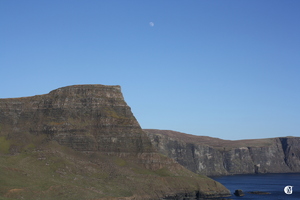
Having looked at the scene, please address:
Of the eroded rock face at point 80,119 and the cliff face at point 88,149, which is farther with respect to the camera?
the eroded rock face at point 80,119

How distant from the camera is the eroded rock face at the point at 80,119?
536ft

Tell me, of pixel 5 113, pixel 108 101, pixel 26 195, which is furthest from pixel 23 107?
pixel 26 195

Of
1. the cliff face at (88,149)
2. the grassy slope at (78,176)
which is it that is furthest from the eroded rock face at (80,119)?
the grassy slope at (78,176)

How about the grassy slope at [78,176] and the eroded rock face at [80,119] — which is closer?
the grassy slope at [78,176]

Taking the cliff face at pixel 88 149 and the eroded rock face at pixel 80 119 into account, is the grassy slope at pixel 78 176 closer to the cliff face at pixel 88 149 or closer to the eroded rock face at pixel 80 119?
the cliff face at pixel 88 149

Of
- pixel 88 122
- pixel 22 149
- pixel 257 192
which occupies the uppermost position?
pixel 88 122

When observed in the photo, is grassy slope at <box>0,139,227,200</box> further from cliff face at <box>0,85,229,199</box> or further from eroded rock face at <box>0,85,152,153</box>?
eroded rock face at <box>0,85,152,153</box>

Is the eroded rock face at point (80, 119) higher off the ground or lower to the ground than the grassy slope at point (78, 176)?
higher

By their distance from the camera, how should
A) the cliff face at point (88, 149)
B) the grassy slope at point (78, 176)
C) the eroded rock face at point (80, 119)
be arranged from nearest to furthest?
the grassy slope at point (78, 176) < the cliff face at point (88, 149) < the eroded rock face at point (80, 119)

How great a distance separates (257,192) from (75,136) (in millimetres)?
78071

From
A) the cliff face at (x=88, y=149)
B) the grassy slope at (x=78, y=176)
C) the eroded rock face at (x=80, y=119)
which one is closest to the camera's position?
the grassy slope at (x=78, y=176)

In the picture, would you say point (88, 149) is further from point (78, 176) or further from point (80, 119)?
point (78, 176)

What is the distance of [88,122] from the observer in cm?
16825

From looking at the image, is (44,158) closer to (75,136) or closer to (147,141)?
(75,136)
